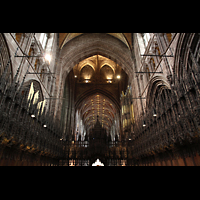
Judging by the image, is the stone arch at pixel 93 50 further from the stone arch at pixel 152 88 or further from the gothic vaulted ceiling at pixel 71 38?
the stone arch at pixel 152 88

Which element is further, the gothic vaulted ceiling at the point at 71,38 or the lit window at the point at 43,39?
the gothic vaulted ceiling at the point at 71,38

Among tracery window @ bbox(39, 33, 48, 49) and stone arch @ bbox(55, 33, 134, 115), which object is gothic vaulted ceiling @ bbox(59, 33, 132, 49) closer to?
stone arch @ bbox(55, 33, 134, 115)

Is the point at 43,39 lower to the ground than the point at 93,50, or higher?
lower

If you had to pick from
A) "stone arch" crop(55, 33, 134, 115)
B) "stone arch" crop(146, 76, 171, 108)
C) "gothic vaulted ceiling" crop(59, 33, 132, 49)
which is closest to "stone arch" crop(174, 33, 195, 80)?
"stone arch" crop(146, 76, 171, 108)

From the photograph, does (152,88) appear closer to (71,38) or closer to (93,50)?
(93,50)

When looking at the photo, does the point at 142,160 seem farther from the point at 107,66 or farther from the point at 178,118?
the point at 107,66

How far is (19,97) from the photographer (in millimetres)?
6832

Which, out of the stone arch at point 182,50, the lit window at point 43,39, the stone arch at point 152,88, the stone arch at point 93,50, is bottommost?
the stone arch at point 182,50

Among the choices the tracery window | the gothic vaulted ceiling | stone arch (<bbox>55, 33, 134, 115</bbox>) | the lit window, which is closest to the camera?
the lit window

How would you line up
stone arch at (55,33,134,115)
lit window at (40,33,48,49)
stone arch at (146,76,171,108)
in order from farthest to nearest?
stone arch at (55,33,134,115) < lit window at (40,33,48,49) < stone arch at (146,76,171,108)

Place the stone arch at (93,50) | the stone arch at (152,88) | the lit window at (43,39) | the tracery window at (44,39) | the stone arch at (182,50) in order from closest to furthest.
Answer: the stone arch at (182,50)
the stone arch at (152,88)
the lit window at (43,39)
the tracery window at (44,39)
the stone arch at (93,50)

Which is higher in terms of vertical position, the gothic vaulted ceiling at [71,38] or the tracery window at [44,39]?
the gothic vaulted ceiling at [71,38]

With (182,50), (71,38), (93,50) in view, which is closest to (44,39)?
(71,38)

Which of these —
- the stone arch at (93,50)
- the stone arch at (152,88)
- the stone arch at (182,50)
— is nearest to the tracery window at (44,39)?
the stone arch at (93,50)
